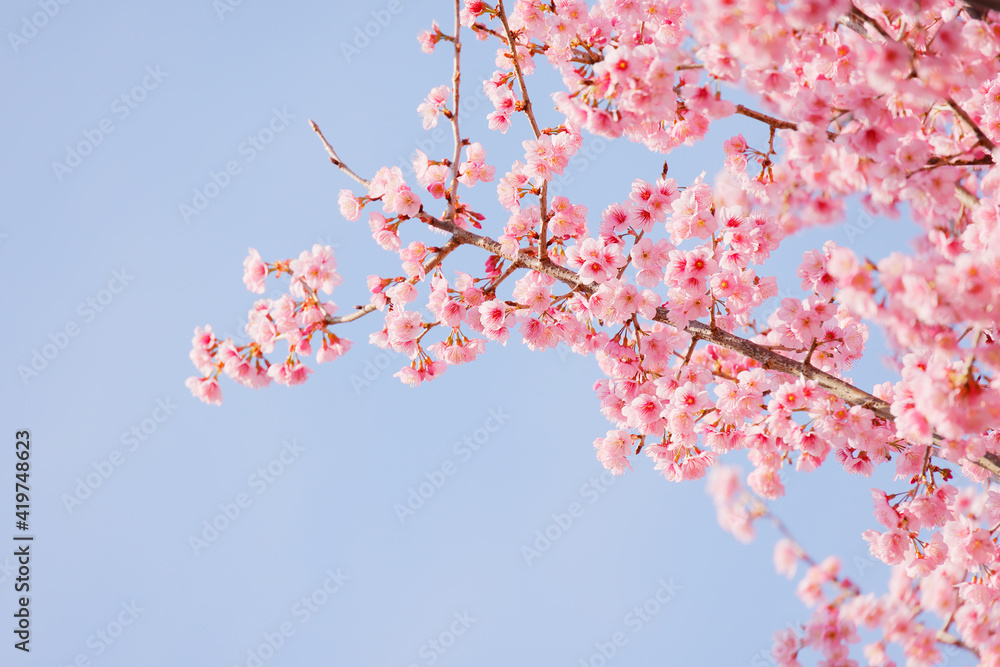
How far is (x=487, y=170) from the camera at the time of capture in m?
4.50

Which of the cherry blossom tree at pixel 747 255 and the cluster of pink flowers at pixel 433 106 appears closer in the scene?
the cherry blossom tree at pixel 747 255

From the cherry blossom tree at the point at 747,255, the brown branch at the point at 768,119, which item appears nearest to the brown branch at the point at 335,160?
the cherry blossom tree at the point at 747,255

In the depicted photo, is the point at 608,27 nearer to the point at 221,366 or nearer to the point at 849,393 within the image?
the point at 849,393

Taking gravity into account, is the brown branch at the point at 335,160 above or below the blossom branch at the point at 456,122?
below

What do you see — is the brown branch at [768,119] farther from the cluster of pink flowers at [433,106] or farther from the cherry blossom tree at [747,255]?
the cluster of pink flowers at [433,106]

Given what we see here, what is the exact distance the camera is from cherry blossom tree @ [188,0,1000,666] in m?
2.86

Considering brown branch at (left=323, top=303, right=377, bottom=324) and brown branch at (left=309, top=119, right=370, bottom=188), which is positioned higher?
brown branch at (left=309, top=119, right=370, bottom=188)

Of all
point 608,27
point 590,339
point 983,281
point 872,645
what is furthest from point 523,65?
point 872,645

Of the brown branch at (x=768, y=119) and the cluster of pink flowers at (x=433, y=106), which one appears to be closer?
the brown branch at (x=768, y=119)

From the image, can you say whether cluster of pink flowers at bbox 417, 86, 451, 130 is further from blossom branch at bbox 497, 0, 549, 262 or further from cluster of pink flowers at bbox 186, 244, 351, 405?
cluster of pink flowers at bbox 186, 244, 351, 405

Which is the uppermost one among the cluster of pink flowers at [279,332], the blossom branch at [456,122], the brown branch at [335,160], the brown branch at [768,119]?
the brown branch at [768,119]

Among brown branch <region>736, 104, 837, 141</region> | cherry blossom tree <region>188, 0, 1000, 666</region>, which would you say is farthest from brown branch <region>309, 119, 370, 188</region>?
brown branch <region>736, 104, 837, 141</region>

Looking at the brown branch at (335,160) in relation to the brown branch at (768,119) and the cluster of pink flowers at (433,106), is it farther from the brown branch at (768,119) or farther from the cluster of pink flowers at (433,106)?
the brown branch at (768,119)

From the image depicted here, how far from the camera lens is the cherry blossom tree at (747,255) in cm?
286
